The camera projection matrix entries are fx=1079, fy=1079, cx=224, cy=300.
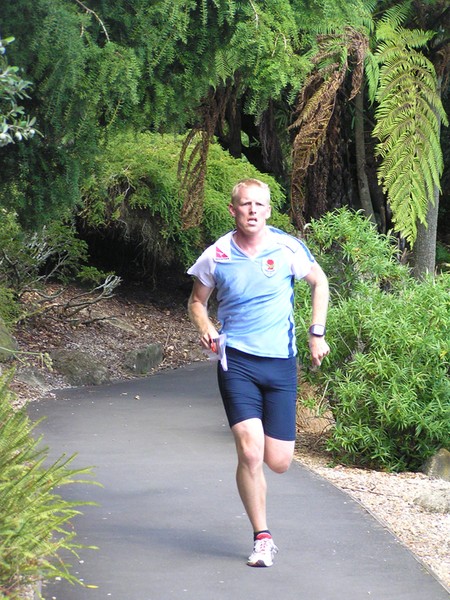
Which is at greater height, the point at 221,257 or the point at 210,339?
the point at 221,257

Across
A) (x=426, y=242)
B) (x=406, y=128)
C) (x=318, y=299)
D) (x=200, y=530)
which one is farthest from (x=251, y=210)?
(x=426, y=242)

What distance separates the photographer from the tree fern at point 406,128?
11.1m

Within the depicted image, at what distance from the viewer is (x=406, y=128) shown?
11.2 meters

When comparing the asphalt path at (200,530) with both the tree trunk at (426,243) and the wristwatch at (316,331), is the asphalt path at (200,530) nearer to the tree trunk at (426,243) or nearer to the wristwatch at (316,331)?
the wristwatch at (316,331)

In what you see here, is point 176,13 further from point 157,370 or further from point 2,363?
Answer: point 157,370

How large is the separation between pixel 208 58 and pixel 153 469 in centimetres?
298

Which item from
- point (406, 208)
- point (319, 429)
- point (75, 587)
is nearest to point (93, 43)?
point (75, 587)

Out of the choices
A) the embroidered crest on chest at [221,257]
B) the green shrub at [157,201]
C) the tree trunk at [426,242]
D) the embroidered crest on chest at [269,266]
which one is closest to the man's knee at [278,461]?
the embroidered crest on chest at [269,266]

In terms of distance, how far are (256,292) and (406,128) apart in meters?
6.32

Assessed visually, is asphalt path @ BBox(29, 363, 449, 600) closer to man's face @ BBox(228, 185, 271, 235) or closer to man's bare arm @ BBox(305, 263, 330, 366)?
man's bare arm @ BBox(305, 263, 330, 366)

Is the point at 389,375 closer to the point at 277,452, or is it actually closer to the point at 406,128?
the point at 277,452

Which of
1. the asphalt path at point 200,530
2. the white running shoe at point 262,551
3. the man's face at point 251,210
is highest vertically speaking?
the man's face at point 251,210

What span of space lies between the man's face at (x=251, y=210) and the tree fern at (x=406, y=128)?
5772mm

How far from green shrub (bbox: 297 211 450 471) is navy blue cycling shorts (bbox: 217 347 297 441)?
2.73 m
